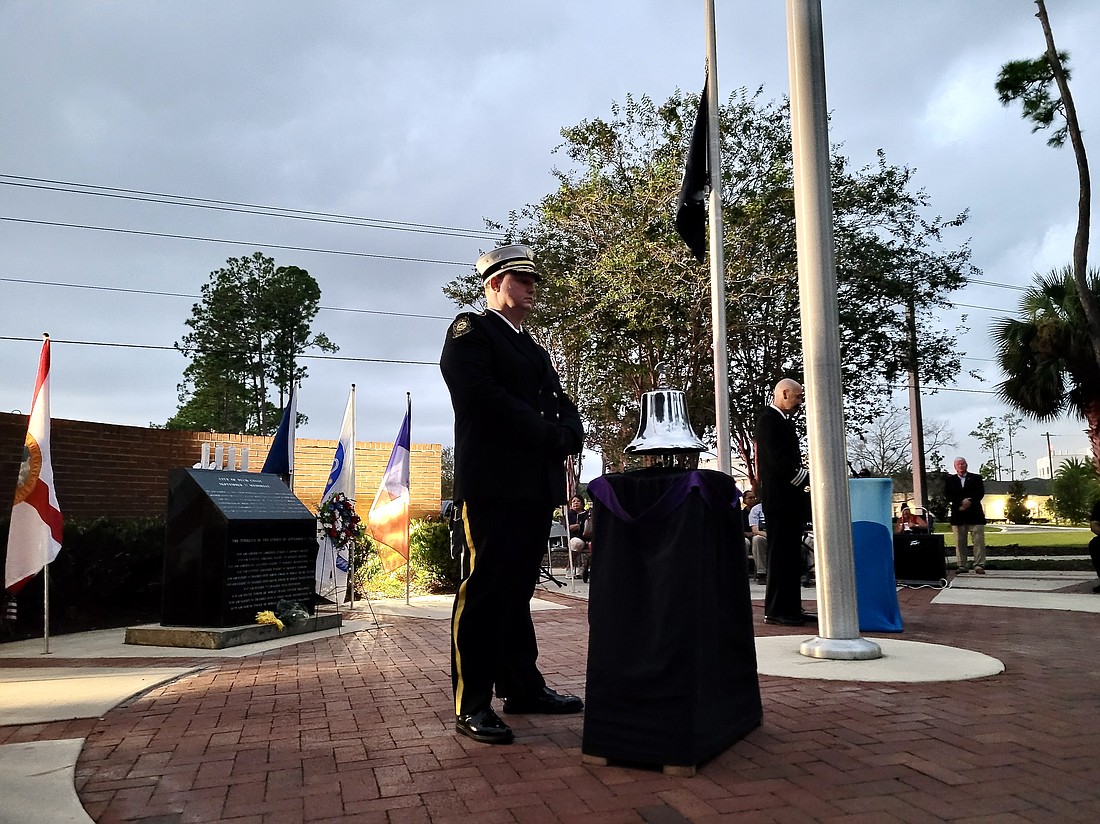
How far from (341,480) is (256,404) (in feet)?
110

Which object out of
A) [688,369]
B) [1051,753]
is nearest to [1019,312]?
[688,369]

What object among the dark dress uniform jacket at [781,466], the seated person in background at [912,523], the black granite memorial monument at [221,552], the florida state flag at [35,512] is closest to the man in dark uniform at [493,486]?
the dark dress uniform jacket at [781,466]

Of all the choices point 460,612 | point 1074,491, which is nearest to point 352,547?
point 460,612

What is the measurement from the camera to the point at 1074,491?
4209 centimetres

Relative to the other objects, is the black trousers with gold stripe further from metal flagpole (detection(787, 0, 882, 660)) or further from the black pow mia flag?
the black pow mia flag

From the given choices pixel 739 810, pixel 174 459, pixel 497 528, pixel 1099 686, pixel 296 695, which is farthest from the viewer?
pixel 174 459

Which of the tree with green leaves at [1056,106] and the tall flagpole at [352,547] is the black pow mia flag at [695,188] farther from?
the tree with green leaves at [1056,106]

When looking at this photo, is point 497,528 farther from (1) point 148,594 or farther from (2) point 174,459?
(2) point 174,459

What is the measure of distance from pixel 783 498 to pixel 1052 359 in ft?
55.0

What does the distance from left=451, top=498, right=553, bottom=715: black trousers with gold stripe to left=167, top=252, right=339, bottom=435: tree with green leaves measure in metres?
39.5

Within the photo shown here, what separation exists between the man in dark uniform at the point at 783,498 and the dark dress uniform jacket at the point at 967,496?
23.2 feet

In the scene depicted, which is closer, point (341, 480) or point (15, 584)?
point (15, 584)

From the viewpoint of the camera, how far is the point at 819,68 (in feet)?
18.5

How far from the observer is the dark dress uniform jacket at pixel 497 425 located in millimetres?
3686
